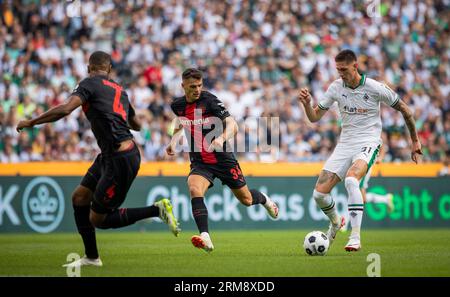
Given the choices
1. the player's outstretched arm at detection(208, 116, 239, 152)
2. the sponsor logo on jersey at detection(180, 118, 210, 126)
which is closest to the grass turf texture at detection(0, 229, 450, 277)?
the player's outstretched arm at detection(208, 116, 239, 152)

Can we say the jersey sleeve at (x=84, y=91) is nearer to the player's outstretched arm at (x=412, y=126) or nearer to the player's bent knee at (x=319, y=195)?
the player's bent knee at (x=319, y=195)

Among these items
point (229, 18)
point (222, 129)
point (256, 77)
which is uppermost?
point (229, 18)

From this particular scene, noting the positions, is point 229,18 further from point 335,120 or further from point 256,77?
point 335,120

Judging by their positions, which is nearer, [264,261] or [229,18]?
[264,261]

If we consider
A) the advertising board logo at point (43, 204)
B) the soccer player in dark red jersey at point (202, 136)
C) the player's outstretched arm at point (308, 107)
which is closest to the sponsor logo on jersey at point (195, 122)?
the soccer player in dark red jersey at point (202, 136)

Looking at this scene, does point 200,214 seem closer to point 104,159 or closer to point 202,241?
point 202,241

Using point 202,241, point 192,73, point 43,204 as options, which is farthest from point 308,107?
point 43,204

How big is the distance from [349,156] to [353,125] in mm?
495

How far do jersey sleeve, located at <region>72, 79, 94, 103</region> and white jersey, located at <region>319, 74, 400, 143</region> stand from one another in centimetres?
435

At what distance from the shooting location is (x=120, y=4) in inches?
999

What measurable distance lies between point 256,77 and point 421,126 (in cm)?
482

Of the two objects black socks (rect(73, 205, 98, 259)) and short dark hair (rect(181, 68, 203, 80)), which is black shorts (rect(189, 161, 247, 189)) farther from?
black socks (rect(73, 205, 98, 259))

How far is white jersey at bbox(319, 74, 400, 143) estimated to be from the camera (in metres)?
13.3
